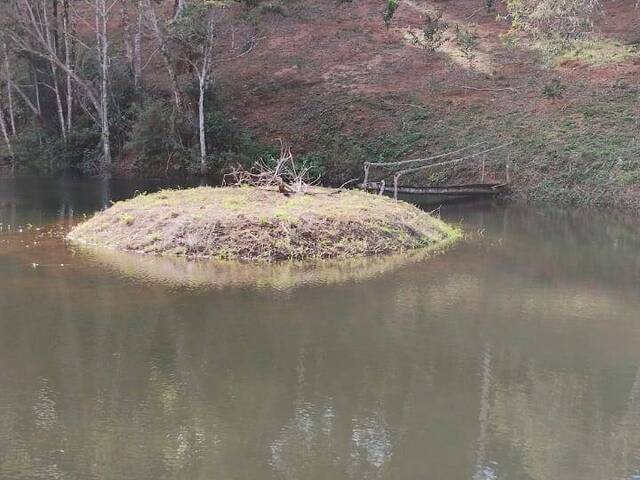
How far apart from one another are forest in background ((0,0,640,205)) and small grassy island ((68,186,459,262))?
915 cm

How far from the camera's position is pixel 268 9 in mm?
25609

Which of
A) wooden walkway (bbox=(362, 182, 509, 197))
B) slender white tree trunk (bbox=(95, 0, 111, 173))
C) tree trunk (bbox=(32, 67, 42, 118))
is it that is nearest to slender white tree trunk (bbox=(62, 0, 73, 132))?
slender white tree trunk (bbox=(95, 0, 111, 173))

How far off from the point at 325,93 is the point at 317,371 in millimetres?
24289

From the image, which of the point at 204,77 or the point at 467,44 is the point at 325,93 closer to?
the point at 467,44

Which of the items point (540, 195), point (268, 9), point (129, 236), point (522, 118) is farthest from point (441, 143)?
point (129, 236)

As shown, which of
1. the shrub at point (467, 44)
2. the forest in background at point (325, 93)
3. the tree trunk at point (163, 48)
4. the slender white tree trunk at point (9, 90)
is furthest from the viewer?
the slender white tree trunk at point (9, 90)

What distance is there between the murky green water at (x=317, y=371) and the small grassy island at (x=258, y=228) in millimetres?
854

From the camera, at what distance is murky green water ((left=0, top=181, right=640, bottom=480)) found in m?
5.93

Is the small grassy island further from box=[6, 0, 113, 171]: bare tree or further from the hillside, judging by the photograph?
box=[6, 0, 113, 171]: bare tree

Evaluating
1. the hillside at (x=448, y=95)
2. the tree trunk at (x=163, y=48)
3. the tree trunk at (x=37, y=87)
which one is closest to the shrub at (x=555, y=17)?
the hillside at (x=448, y=95)

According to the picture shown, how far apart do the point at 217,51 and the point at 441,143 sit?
45.3ft

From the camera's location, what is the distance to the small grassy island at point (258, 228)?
43.1 feet

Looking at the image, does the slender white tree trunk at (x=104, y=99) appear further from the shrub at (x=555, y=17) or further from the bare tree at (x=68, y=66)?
the shrub at (x=555, y=17)

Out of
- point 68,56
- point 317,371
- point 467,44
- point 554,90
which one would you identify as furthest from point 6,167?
point 317,371
